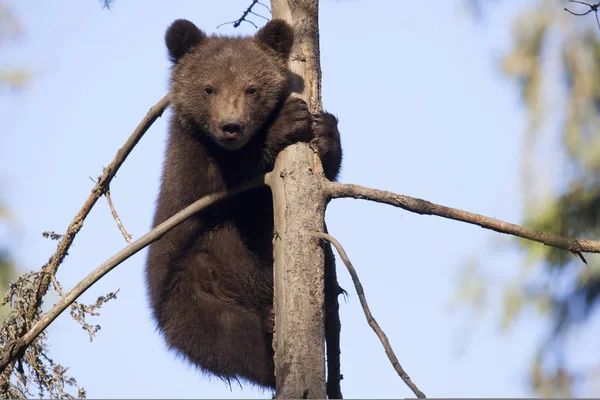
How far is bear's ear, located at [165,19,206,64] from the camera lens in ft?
17.4

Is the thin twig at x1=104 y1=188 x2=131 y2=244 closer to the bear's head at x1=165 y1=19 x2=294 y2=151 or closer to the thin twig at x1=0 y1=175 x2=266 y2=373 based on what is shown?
the thin twig at x1=0 y1=175 x2=266 y2=373

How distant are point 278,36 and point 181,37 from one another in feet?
2.86

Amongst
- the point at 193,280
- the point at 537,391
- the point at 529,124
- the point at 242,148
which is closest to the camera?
the point at 537,391

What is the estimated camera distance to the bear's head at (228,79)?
186 inches

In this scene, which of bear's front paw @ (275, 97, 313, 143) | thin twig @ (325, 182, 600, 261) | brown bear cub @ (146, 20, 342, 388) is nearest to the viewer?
thin twig @ (325, 182, 600, 261)

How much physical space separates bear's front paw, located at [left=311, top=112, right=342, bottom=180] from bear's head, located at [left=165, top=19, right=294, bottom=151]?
0.35 meters

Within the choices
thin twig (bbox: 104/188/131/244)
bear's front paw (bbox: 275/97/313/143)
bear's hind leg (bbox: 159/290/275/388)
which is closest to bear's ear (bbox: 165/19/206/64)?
bear's front paw (bbox: 275/97/313/143)

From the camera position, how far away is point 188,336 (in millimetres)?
5156

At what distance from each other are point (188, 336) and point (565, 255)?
252 cm

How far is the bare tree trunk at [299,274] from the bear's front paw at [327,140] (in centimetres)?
28

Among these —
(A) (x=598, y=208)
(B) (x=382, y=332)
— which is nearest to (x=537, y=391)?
(A) (x=598, y=208)

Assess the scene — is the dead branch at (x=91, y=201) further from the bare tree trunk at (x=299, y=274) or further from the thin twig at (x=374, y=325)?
the thin twig at (x=374, y=325)

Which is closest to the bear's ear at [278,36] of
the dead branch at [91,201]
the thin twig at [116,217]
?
the dead branch at [91,201]

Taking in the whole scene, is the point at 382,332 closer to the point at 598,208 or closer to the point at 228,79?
the point at 598,208
